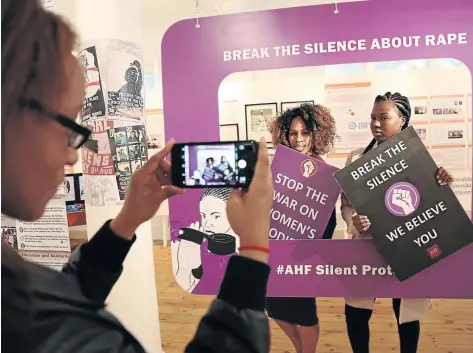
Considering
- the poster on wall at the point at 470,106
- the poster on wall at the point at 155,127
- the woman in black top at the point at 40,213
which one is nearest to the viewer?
the woman in black top at the point at 40,213

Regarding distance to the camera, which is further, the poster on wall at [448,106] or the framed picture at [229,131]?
the framed picture at [229,131]

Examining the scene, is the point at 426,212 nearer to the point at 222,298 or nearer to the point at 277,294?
the point at 277,294

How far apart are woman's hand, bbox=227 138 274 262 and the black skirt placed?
144cm

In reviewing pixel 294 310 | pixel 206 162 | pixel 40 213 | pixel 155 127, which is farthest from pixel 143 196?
pixel 155 127

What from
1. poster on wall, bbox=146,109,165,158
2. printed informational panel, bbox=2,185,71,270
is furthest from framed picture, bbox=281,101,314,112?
poster on wall, bbox=146,109,165,158

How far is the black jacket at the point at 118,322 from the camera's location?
2.12ft

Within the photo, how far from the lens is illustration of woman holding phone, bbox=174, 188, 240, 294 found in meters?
2.06

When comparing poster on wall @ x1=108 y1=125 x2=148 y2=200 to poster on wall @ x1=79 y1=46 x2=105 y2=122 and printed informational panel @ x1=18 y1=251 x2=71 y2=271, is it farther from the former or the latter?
printed informational panel @ x1=18 y1=251 x2=71 y2=271

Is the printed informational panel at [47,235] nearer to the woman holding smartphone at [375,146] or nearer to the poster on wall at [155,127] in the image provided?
the woman holding smartphone at [375,146]

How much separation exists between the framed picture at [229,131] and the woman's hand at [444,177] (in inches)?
32.9

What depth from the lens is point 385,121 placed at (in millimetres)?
1921

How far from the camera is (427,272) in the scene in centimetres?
193

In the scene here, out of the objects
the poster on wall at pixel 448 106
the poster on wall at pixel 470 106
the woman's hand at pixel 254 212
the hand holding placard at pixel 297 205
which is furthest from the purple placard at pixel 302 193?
the woman's hand at pixel 254 212

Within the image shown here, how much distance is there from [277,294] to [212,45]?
43.9 inches
